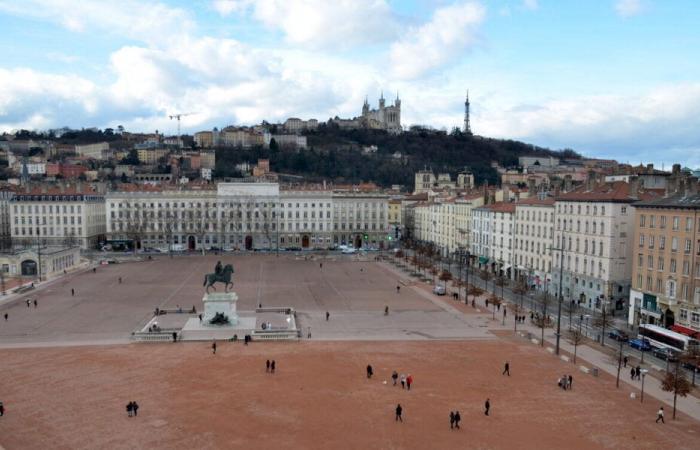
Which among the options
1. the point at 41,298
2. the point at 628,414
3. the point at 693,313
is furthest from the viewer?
the point at 41,298

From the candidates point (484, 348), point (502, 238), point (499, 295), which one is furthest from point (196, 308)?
point (502, 238)

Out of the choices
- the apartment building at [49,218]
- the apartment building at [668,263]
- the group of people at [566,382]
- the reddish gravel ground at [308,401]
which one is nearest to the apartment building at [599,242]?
the apartment building at [668,263]

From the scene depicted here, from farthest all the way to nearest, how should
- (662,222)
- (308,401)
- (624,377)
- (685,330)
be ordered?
1. (662,222)
2. (685,330)
3. (624,377)
4. (308,401)

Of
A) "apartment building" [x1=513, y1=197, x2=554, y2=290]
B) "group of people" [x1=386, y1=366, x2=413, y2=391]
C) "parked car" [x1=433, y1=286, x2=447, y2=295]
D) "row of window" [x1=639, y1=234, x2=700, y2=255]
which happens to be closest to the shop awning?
"row of window" [x1=639, y1=234, x2=700, y2=255]

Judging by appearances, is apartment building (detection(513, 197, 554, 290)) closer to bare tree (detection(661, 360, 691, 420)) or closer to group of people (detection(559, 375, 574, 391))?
group of people (detection(559, 375, 574, 391))

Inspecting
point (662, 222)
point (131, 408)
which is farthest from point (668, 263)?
point (131, 408)

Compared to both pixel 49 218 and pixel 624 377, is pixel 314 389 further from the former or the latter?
pixel 49 218

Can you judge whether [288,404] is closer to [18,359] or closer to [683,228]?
[18,359]
